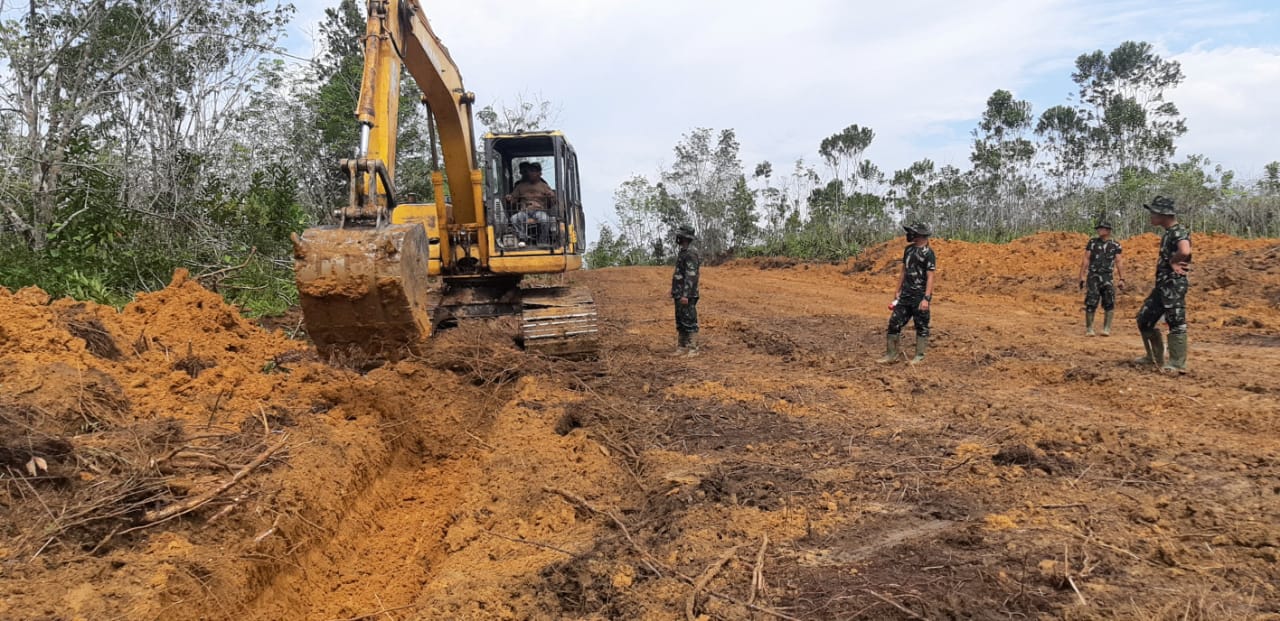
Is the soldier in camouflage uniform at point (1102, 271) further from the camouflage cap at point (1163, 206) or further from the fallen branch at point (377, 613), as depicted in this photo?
the fallen branch at point (377, 613)

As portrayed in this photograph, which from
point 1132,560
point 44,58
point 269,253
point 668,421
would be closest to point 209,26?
point 44,58

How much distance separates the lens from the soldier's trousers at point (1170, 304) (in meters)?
7.33

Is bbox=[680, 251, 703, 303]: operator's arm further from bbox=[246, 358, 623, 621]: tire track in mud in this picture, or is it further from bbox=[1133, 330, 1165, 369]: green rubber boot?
bbox=[1133, 330, 1165, 369]: green rubber boot

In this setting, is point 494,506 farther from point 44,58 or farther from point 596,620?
point 44,58

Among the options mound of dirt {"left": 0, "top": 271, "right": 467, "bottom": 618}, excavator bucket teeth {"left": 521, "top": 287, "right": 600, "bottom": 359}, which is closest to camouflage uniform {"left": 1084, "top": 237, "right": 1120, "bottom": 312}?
excavator bucket teeth {"left": 521, "top": 287, "right": 600, "bottom": 359}

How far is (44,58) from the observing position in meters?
11.0

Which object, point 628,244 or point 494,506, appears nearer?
point 494,506

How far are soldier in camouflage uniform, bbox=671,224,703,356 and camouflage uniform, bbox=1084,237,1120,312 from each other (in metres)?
5.61

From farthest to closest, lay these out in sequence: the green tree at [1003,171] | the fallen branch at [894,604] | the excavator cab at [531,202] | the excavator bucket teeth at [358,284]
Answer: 1. the green tree at [1003,171]
2. the excavator cab at [531,202]
3. the excavator bucket teeth at [358,284]
4. the fallen branch at [894,604]

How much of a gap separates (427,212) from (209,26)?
11.3 meters

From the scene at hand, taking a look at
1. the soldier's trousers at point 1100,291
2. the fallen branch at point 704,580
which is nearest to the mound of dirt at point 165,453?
the fallen branch at point 704,580

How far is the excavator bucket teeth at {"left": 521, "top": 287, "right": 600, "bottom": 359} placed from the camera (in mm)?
7574

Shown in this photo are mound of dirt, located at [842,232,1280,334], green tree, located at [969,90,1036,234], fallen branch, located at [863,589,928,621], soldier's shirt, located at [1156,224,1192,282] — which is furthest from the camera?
green tree, located at [969,90,1036,234]

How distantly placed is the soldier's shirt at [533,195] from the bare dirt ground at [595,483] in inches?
60.5
